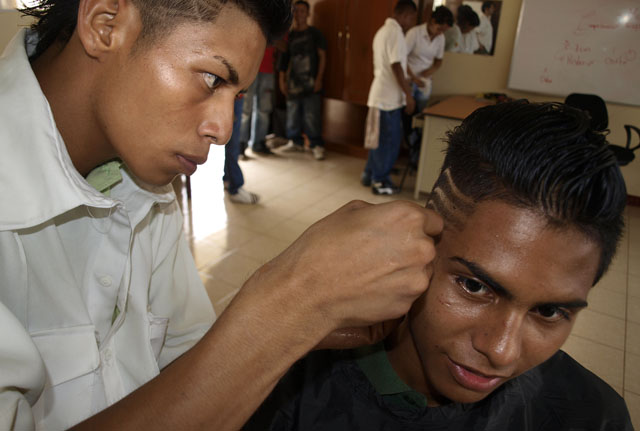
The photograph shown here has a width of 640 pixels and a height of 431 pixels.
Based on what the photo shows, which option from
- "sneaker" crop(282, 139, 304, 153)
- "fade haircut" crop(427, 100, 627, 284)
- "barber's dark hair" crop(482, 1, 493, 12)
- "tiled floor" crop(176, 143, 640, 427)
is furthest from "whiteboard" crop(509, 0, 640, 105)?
"fade haircut" crop(427, 100, 627, 284)

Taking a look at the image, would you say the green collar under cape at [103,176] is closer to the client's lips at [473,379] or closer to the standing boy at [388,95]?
the client's lips at [473,379]

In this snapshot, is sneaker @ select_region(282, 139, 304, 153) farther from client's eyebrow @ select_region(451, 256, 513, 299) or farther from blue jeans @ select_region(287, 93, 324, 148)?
client's eyebrow @ select_region(451, 256, 513, 299)

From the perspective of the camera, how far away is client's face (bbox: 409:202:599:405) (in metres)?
0.85

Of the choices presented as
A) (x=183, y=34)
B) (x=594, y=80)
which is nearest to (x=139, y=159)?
(x=183, y=34)

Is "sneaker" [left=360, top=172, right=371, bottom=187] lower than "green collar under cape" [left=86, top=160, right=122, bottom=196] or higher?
lower

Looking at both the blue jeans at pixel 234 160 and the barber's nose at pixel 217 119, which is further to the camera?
the blue jeans at pixel 234 160

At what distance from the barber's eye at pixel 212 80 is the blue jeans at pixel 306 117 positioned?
16.0 ft

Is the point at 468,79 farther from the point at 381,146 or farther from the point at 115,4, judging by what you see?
the point at 115,4

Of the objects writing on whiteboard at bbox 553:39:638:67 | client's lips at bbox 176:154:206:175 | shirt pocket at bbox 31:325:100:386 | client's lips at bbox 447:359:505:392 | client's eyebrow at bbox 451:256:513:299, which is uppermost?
writing on whiteboard at bbox 553:39:638:67

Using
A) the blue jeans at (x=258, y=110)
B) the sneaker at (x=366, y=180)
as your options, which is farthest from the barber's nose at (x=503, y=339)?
the blue jeans at (x=258, y=110)

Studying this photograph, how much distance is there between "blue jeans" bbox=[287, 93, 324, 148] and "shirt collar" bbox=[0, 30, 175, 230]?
16.2 ft

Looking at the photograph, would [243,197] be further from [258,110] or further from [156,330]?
[156,330]

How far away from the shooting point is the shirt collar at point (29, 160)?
33.6 inches

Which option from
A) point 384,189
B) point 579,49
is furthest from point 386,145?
point 579,49
